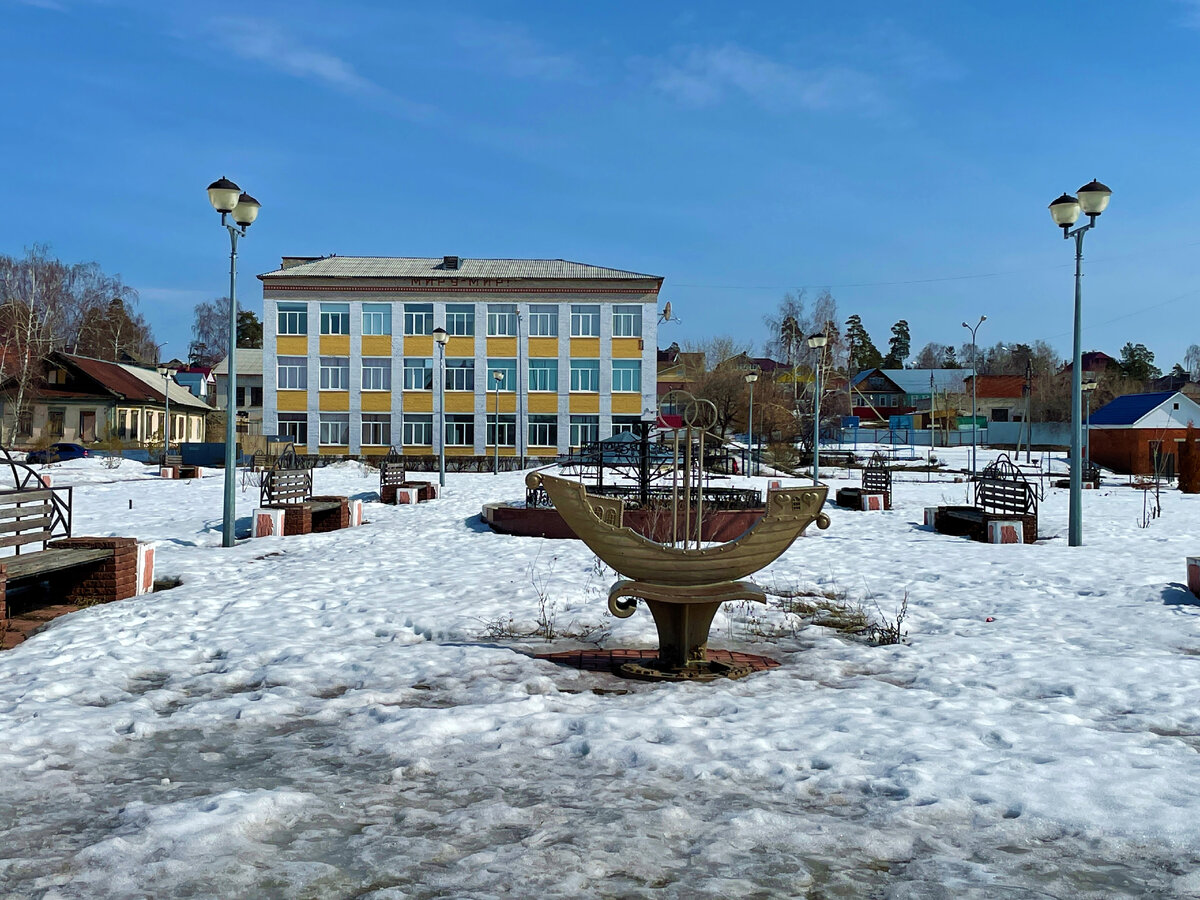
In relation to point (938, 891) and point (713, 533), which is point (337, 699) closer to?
point (938, 891)

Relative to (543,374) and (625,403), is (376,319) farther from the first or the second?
(625,403)

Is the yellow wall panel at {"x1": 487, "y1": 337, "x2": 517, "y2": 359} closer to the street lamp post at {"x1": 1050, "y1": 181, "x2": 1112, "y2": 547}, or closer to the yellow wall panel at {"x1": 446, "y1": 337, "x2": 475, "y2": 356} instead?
the yellow wall panel at {"x1": 446, "y1": 337, "x2": 475, "y2": 356}

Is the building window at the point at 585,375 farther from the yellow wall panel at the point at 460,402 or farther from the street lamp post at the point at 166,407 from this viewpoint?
the street lamp post at the point at 166,407

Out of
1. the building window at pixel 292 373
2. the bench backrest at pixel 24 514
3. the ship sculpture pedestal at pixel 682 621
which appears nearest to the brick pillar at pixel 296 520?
the bench backrest at pixel 24 514

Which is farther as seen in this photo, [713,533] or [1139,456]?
[1139,456]

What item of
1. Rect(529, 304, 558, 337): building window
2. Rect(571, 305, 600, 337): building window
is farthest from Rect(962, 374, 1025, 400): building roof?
Rect(529, 304, 558, 337): building window

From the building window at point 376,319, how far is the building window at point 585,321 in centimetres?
999

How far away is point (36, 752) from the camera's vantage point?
4.89m

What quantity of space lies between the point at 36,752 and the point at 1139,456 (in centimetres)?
4470

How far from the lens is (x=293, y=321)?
4772 centimetres

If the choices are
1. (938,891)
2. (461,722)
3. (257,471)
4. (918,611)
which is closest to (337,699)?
(461,722)

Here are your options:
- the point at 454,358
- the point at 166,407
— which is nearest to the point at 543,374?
the point at 454,358

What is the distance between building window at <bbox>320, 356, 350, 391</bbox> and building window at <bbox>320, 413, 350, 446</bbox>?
57.5 inches

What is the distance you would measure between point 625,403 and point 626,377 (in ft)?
4.60
